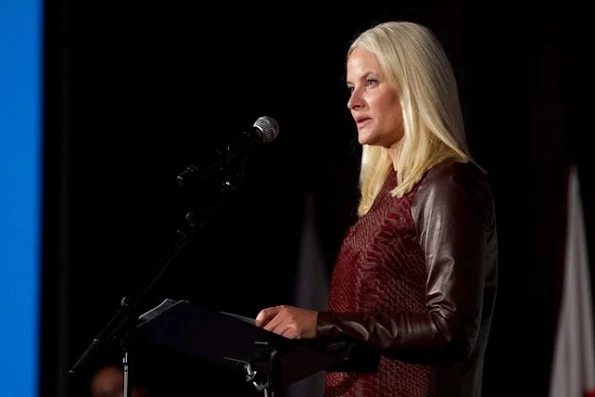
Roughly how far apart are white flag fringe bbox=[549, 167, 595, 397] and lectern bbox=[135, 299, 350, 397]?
1814mm

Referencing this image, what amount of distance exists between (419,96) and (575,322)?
170 centimetres

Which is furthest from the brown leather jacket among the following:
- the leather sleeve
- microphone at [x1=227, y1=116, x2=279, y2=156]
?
microphone at [x1=227, y1=116, x2=279, y2=156]

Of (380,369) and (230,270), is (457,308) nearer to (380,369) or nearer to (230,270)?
(380,369)

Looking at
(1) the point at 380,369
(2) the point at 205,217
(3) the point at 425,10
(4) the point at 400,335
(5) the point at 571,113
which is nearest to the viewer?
(4) the point at 400,335

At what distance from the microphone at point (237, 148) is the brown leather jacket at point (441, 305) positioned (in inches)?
14.4

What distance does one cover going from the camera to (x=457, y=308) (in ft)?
5.70

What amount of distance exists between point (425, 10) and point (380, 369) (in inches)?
87.7

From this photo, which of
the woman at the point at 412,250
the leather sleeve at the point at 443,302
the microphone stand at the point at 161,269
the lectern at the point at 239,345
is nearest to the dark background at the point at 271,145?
the microphone stand at the point at 161,269

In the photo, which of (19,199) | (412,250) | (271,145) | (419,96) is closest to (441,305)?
(412,250)

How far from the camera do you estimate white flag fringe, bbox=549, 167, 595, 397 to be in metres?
3.36

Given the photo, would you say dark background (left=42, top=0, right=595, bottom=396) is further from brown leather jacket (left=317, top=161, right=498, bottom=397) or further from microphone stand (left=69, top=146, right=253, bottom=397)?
brown leather jacket (left=317, top=161, right=498, bottom=397)

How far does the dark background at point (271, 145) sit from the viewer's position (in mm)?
3459

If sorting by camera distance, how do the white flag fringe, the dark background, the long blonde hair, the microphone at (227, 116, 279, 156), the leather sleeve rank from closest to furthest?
1. the leather sleeve
2. the long blonde hair
3. the microphone at (227, 116, 279, 156)
4. the white flag fringe
5. the dark background

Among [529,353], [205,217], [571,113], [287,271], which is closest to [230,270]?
[287,271]
